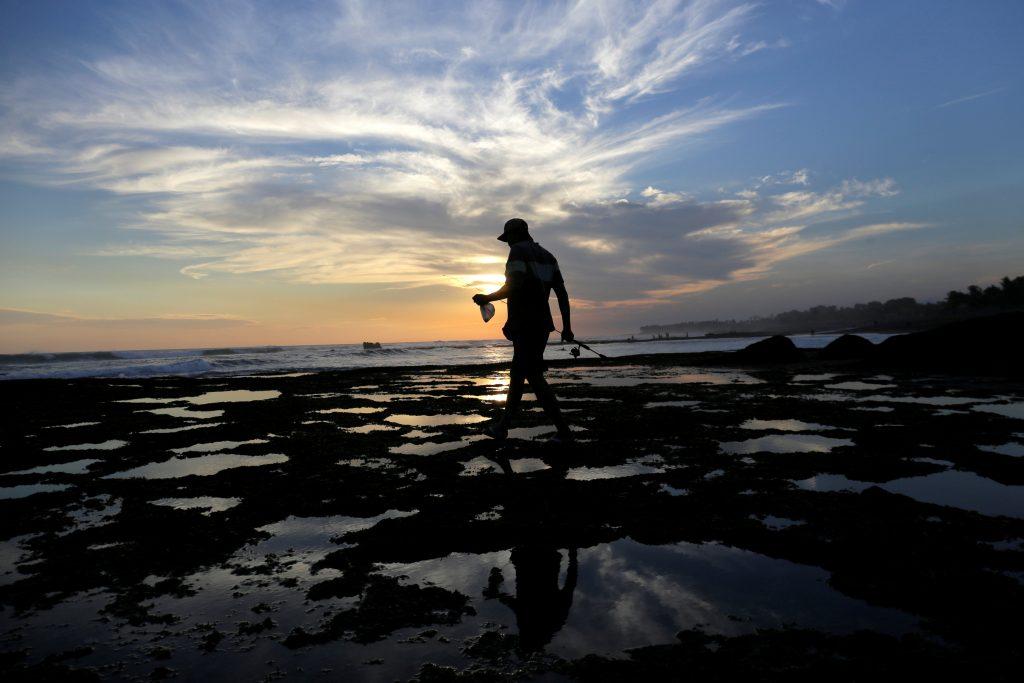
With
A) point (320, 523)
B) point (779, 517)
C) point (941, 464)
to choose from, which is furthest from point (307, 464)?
point (941, 464)

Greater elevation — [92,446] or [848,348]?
[848,348]

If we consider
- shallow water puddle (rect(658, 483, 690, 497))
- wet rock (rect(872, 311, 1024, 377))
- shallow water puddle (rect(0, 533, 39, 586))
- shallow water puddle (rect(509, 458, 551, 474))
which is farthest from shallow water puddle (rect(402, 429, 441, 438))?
wet rock (rect(872, 311, 1024, 377))

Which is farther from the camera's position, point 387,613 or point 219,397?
point 219,397

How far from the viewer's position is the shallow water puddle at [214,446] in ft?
22.7

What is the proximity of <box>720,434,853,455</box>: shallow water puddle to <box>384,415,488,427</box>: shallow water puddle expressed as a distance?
4.27 metres

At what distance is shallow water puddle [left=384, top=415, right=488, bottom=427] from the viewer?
886 centimetres

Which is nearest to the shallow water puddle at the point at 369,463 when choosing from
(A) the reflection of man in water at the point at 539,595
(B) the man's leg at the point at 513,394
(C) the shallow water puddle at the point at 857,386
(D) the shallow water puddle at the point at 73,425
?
(B) the man's leg at the point at 513,394

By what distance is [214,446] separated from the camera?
7.18 m

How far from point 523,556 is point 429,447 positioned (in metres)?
3.81

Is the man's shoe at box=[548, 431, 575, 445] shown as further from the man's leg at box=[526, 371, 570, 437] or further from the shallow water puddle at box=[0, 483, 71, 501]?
the shallow water puddle at box=[0, 483, 71, 501]

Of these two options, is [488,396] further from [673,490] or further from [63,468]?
[673,490]

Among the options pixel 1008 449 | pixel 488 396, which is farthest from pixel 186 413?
pixel 1008 449

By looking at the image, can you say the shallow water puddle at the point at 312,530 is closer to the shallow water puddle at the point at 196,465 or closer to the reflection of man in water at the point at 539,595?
the reflection of man in water at the point at 539,595

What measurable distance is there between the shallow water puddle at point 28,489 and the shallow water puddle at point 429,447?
3.39 meters
